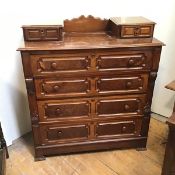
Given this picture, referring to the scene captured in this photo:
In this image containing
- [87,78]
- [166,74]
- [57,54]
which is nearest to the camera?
[57,54]

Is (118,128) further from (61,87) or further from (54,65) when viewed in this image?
(54,65)

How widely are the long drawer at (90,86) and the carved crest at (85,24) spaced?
409 millimetres

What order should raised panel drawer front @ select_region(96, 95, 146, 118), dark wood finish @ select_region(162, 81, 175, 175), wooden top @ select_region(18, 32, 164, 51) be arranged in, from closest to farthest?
dark wood finish @ select_region(162, 81, 175, 175), wooden top @ select_region(18, 32, 164, 51), raised panel drawer front @ select_region(96, 95, 146, 118)

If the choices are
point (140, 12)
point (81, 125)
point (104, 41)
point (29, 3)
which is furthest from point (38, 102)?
point (140, 12)

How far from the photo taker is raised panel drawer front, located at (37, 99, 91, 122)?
1.71 meters

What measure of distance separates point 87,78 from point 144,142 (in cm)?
77

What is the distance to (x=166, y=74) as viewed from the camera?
2193mm

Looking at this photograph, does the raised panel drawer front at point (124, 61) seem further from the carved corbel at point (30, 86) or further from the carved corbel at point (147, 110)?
the carved corbel at point (30, 86)

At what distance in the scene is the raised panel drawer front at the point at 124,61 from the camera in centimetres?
160

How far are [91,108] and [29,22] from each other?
813mm

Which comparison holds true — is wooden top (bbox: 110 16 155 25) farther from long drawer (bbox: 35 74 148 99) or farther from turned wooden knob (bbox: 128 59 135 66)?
long drawer (bbox: 35 74 148 99)

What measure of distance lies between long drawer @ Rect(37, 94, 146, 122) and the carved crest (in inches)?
20.8

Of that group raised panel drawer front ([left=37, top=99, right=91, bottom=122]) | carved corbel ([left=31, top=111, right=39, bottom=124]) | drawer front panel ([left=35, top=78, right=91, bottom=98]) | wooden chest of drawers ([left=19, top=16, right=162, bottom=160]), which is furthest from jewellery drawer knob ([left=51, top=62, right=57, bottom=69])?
carved corbel ([left=31, top=111, right=39, bottom=124])

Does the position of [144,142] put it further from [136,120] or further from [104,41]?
[104,41]
